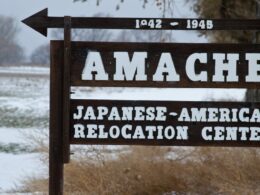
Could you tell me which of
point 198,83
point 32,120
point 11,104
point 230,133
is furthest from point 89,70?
point 11,104

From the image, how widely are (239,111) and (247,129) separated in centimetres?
19

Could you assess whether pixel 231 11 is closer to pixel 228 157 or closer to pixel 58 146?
pixel 228 157

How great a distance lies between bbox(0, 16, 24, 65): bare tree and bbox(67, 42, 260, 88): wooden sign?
11129cm

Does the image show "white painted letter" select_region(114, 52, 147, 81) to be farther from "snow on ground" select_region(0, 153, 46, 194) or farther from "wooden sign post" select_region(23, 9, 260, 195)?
"snow on ground" select_region(0, 153, 46, 194)

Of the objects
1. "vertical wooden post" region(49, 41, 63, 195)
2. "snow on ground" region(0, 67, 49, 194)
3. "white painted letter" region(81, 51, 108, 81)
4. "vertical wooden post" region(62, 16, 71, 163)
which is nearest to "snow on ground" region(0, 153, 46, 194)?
"snow on ground" region(0, 67, 49, 194)

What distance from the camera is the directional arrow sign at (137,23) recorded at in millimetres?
5383

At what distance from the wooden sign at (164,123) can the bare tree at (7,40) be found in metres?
111

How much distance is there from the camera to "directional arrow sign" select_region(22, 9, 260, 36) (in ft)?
17.7

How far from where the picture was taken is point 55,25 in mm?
5383

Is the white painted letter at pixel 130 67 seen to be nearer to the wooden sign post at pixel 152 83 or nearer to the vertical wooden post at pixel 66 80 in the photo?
the wooden sign post at pixel 152 83

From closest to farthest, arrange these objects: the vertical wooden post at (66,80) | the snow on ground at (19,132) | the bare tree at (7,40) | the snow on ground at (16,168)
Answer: the vertical wooden post at (66,80)
the snow on ground at (16,168)
the snow on ground at (19,132)
the bare tree at (7,40)

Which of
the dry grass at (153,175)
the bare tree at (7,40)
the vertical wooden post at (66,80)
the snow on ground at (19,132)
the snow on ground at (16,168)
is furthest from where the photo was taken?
the bare tree at (7,40)

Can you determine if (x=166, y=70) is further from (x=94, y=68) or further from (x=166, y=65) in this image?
(x=94, y=68)

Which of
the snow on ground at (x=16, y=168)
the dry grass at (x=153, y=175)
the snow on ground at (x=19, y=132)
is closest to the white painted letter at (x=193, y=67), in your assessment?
the dry grass at (x=153, y=175)
